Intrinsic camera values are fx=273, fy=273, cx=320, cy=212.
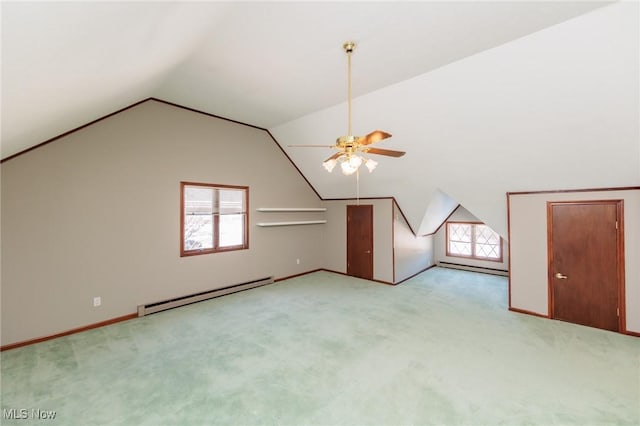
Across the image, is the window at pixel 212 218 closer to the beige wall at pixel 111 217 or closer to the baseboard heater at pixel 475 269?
the beige wall at pixel 111 217

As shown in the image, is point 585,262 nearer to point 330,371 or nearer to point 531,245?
point 531,245

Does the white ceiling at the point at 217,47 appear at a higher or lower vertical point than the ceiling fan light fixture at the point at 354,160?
higher

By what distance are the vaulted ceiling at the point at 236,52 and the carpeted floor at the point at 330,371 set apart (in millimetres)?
2437

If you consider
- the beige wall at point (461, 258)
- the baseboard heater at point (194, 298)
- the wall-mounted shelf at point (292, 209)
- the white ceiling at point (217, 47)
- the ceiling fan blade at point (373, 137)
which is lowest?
the baseboard heater at point (194, 298)

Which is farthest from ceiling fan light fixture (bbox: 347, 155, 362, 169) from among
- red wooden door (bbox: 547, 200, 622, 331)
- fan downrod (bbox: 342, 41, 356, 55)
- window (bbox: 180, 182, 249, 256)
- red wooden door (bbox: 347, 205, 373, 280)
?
red wooden door (bbox: 347, 205, 373, 280)

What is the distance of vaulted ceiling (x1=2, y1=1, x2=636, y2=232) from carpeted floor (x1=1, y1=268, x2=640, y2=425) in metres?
2.44

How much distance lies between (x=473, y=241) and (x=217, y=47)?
764cm

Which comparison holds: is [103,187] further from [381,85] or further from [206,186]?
[381,85]

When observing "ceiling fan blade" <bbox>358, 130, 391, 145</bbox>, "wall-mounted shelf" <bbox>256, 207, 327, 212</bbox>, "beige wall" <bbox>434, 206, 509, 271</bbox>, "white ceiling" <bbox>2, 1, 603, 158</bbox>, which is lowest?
"beige wall" <bbox>434, 206, 509, 271</bbox>

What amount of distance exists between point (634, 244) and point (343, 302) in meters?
4.29

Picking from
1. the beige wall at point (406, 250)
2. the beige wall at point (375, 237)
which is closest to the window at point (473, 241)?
the beige wall at point (406, 250)

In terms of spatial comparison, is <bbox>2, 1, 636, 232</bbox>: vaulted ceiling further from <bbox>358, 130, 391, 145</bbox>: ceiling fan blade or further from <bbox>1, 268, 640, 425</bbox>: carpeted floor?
<bbox>1, 268, 640, 425</bbox>: carpeted floor

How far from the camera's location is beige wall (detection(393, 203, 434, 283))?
634 cm

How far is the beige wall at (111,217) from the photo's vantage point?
11.4 feet
